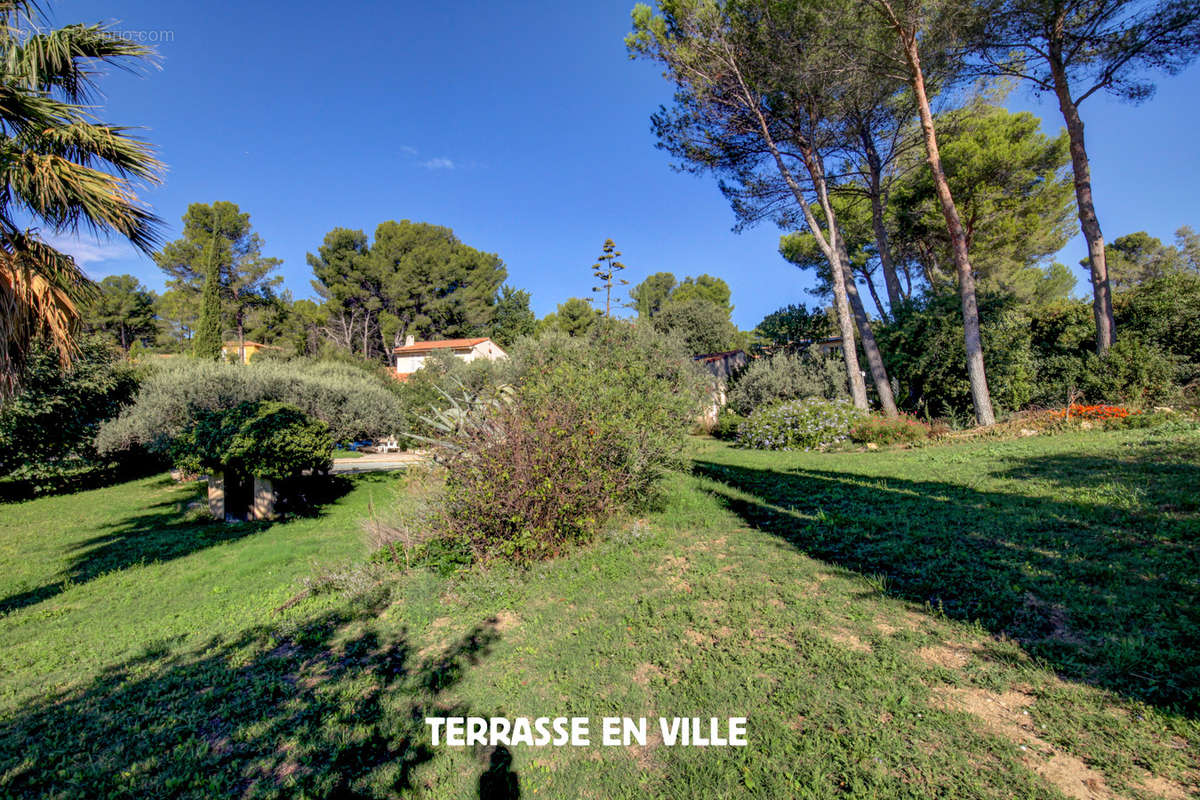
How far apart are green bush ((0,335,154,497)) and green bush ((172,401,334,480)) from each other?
477 cm

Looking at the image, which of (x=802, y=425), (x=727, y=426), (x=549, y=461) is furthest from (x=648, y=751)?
(x=727, y=426)

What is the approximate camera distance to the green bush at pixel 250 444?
7.87 meters

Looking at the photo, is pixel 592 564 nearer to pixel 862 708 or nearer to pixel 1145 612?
pixel 862 708

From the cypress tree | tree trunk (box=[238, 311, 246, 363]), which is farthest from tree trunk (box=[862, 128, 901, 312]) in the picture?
tree trunk (box=[238, 311, 246, 363])

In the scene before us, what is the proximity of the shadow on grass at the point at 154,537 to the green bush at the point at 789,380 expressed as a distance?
11.6 metres

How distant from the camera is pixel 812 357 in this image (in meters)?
15.6

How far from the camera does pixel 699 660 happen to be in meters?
2.90

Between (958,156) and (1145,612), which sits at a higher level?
(958,156)

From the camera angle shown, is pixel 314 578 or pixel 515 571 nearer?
pixel 515 571

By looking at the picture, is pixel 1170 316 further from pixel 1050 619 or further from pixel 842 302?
pixel 1050 619

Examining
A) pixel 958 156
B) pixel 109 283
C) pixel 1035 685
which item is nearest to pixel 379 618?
pixel 1035 685

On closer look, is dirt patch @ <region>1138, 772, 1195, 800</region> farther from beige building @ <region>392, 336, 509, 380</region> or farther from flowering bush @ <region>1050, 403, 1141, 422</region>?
beige building @ <region>392, 336, 509, 380</region>

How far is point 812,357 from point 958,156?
802cm

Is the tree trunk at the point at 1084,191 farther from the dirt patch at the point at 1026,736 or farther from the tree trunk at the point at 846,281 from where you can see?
the dirt patch at the point at 1026,736
